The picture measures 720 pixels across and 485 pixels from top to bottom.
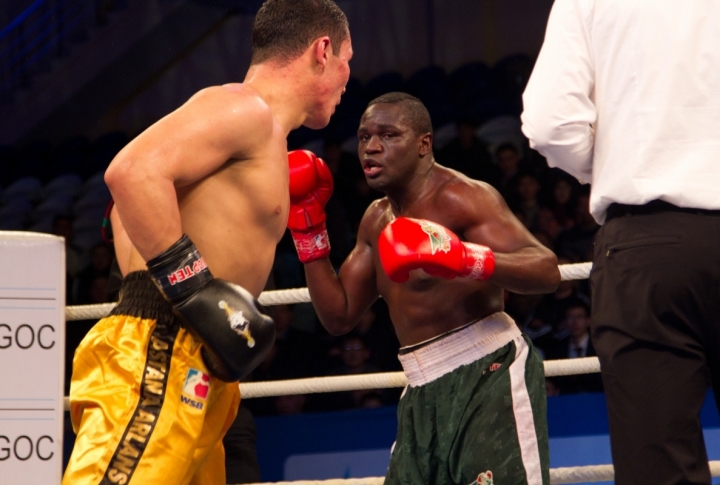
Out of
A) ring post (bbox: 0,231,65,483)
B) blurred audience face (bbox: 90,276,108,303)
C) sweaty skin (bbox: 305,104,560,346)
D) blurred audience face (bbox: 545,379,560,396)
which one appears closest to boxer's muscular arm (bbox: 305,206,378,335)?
sweaty skin (bbox: 305,104,560,346)

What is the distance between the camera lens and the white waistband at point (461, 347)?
81.1 inches

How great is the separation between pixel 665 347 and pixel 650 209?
0.75 feet

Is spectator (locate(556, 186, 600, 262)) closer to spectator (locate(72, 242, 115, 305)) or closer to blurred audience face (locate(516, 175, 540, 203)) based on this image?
blurred audience face (locate(516, 175, 540, 203))

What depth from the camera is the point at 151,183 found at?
1.46 meters

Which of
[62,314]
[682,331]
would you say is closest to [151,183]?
[62,314]

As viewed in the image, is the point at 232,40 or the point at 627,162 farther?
the point at 232,40

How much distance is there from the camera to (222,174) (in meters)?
1.60

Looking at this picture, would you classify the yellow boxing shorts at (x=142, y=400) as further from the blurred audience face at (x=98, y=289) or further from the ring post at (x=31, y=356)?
the blurred audience face at (x=98, y=289)

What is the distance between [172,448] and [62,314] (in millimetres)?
427

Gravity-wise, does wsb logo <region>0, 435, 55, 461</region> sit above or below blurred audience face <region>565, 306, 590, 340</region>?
above

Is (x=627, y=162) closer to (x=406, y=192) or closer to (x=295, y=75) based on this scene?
(x=295, y=75)

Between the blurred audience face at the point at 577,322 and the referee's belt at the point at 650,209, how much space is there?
8.49 ft

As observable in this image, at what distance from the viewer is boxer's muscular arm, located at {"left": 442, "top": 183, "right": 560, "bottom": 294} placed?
6.57 feet

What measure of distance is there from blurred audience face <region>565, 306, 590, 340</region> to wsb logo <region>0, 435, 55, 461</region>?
9.18ft
